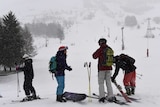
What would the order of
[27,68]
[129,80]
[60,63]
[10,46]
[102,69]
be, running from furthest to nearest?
[10,46] < [129,80] < [27,68] < [60,63] < [102,69]

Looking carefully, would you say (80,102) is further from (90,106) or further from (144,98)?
(144,98)

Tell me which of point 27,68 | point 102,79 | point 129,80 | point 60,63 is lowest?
point 129,80

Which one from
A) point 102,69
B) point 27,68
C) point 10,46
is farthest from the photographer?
point 10,46

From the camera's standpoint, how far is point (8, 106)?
11523mm

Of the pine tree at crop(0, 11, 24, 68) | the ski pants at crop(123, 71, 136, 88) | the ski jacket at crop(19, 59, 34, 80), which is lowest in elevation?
the ski pants at crop(123, 71, 136, 88)

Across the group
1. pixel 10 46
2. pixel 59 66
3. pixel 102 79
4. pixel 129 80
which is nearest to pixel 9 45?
pixel 10 46

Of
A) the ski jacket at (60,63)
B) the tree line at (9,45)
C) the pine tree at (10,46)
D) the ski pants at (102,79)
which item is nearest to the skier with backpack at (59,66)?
the ski jacket at (60,63)

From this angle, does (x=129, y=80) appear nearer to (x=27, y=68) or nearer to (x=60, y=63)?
(x=60, y=63)

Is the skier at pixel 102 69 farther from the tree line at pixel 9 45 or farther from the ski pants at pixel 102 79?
the tree line at pixel 9 45

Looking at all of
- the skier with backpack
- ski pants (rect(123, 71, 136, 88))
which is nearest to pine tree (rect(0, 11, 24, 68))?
ski pants (rect(123, 71, 136, 88))

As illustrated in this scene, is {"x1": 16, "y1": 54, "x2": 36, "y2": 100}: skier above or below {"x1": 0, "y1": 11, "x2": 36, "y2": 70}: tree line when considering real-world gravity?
below

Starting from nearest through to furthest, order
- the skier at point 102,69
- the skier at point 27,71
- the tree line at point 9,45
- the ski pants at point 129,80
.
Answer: the skier at point 102,69 → the skier at point 27,71 → the ski pants at point 129,80 → the tree line at point 9,45

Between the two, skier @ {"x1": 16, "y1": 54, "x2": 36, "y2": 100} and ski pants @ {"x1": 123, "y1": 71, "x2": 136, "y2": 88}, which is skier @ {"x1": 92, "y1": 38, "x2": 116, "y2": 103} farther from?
skier @ {"x1": 16, "y1": 54, "x2": 36, "y2": 100}

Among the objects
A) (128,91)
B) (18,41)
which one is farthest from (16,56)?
(128,91)
